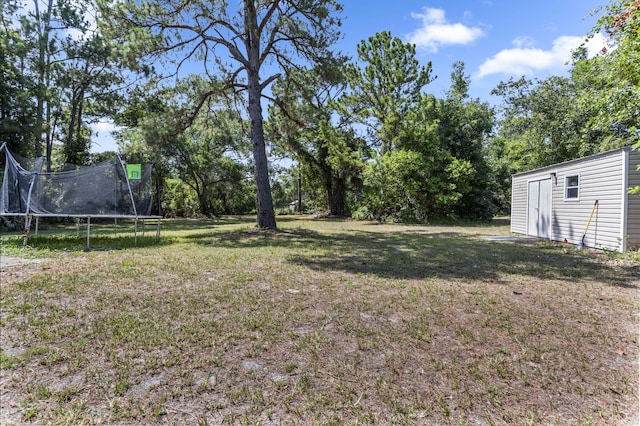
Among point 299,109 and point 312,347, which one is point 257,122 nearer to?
point 299,109

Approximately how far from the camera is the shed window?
29.5 ft

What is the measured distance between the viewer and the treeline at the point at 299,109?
32.7 feet

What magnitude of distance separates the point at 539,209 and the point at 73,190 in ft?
44.5

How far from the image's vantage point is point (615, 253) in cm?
727

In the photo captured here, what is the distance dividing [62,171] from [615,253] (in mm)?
13462

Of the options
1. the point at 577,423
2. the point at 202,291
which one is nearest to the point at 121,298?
the point at 202,291

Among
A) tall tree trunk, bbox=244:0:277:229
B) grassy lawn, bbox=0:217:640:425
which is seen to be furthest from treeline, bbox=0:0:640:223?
grassy lawn, bbox=0:217:640:425

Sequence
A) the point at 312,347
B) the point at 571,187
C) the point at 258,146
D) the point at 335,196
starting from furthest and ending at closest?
the point at 335,196 < the point at 258,146 < the point at 571,187 < the point at 312,347

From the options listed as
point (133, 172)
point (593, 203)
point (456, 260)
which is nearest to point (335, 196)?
point (133, 172)

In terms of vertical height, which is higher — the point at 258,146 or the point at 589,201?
the point at 258,146

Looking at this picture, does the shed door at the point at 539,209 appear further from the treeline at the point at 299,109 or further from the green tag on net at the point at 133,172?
the green tag on net at the point at 133,172

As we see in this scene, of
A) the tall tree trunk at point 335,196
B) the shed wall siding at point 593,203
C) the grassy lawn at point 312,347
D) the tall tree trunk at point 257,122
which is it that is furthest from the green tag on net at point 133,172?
the tall tree trunk at point 335,196

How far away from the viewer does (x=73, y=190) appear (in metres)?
7.91

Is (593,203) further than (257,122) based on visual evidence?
No
